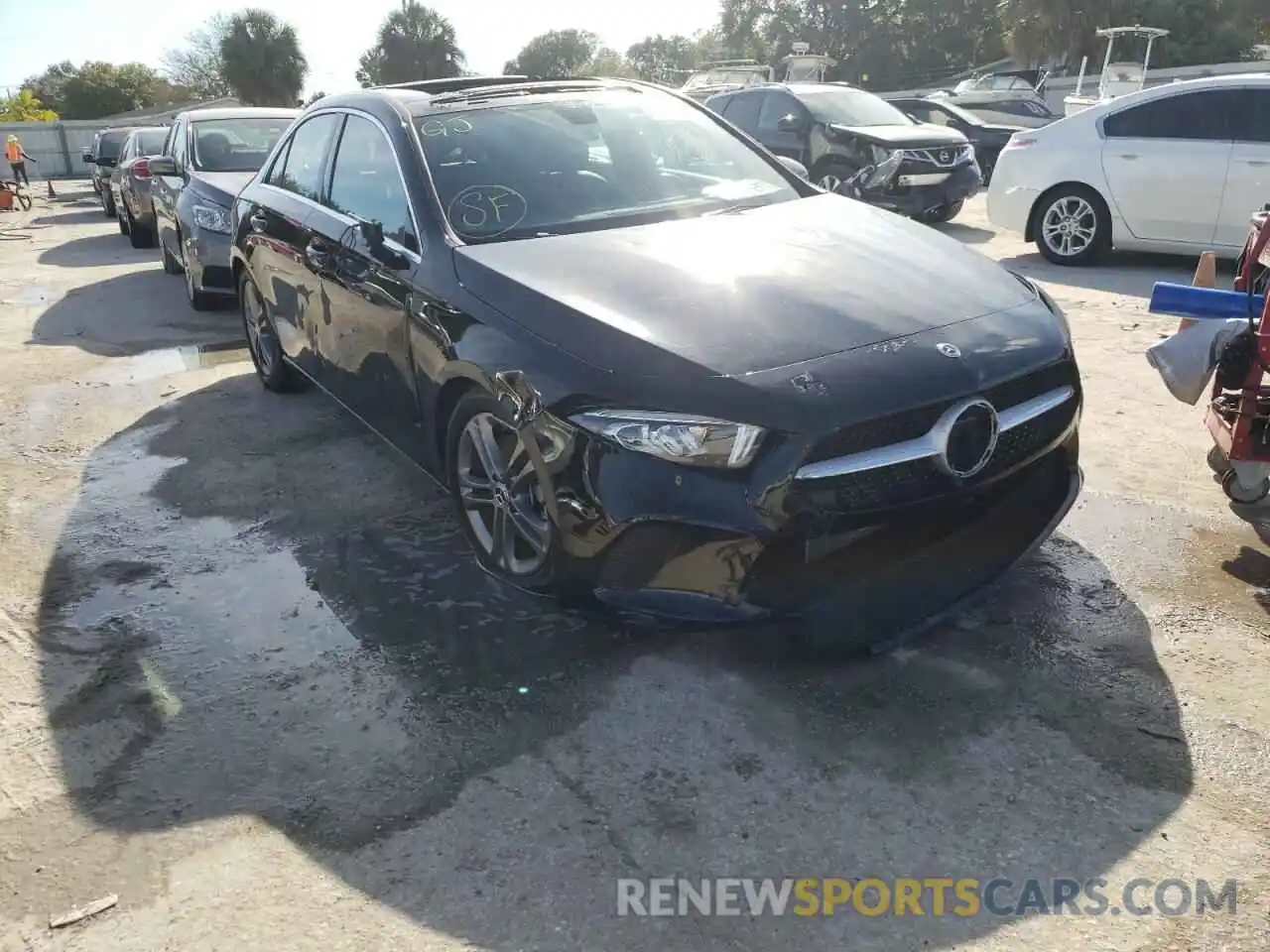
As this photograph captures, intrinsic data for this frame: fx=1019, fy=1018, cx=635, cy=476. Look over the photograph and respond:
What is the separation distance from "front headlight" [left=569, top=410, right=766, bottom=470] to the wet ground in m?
0.58

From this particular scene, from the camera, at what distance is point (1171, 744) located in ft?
8.68

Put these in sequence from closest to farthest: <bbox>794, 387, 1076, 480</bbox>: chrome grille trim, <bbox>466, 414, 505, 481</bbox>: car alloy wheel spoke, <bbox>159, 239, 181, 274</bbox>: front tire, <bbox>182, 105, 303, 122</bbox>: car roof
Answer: <bbox>794, 387, 1076, 480</bbox>: chrome grille trim → <bbox>466, 414, 505, 481</bbox>: car alloy wheel spoke → <bbox>182, 105, 303, 122</bbox>: car roof → <bbox>159, 239, 181, 274</bbox>: front tire

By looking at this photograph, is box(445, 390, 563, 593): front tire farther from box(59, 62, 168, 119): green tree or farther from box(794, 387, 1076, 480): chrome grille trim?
box(59, 62, 168, 119): green tree

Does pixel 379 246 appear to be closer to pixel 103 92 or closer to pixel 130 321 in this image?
pixel 130 321

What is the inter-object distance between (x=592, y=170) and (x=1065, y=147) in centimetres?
632

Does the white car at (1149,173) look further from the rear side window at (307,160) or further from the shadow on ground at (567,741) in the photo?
the rear side window at (307,160)

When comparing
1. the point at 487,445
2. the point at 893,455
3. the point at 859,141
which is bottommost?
the point at 487,445

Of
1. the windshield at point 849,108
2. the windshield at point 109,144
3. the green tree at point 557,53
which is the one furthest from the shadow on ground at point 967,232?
the green tree at point 557,53

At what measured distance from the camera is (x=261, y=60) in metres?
55.9

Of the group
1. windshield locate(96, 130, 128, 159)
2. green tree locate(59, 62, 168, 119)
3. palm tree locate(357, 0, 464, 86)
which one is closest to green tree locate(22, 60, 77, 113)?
green tree locate(59, 62, 168, 119)

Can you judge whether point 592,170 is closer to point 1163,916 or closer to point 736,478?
point 736,478

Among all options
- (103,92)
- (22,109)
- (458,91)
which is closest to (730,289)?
(458,91)

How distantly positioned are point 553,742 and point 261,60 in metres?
61.6

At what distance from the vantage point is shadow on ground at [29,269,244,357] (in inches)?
307
